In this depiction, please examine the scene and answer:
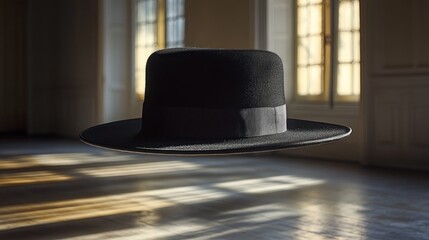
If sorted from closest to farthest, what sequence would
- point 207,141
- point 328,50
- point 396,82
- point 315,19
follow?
point 207,141 → point 396,82 → point 328,50 → point 315,19

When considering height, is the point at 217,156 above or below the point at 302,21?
below

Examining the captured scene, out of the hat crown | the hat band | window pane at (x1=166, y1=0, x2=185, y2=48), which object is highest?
window pane at (x1=166, y1=0, x2=185, y2=48)

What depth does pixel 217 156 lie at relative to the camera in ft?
21.9

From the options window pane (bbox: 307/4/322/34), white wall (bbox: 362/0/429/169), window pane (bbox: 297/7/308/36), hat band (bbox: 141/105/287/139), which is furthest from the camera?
window pane (bbox: 297/7/308/36)

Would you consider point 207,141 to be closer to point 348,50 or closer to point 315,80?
point 348,50

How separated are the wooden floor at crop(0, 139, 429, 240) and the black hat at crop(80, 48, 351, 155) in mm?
1677

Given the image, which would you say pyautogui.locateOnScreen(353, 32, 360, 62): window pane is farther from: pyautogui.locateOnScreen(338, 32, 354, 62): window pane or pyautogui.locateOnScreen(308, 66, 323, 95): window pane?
pyautogui.locateOnScreen(308, 66, 323, 95): window pane

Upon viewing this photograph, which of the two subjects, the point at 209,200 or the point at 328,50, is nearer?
the point at 209,200

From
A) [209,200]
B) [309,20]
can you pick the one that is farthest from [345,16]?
[209,200]

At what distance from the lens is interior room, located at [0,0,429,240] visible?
3.29 m

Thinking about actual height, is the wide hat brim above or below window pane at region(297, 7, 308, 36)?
below

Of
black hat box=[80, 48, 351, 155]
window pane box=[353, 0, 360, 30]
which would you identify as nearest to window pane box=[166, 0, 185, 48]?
window pane box=[353, 0, 360, 30]

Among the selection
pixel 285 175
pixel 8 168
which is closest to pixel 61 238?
pixel 285 175

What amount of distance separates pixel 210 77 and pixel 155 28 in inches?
308
